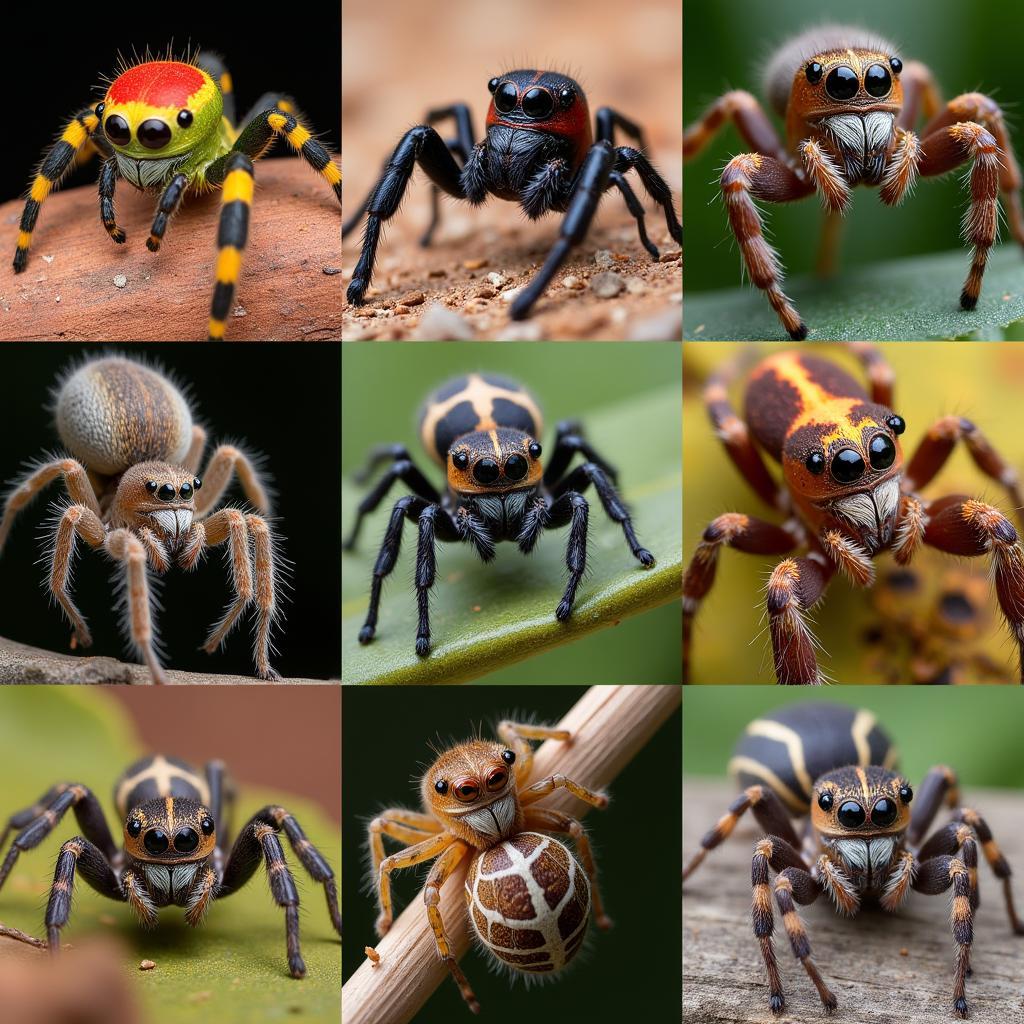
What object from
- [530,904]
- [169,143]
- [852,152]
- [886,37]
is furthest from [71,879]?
[886,37]

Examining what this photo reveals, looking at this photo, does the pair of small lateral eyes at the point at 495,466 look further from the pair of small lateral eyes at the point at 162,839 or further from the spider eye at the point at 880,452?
the pair of small lateral eyes at the point at 162,839

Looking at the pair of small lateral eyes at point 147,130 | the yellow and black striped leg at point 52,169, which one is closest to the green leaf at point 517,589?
the yellow and black striped leg at point 52,169

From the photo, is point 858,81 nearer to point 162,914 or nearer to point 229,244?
point 229,244

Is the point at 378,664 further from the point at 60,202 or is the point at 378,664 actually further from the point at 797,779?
the point at 60,202

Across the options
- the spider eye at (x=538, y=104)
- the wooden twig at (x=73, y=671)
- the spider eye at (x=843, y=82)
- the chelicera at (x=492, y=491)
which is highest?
the spider eye at (x=843, y=82)

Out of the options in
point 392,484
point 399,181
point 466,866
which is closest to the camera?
point 466,866

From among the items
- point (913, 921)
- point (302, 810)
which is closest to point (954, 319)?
point (913, 921)
